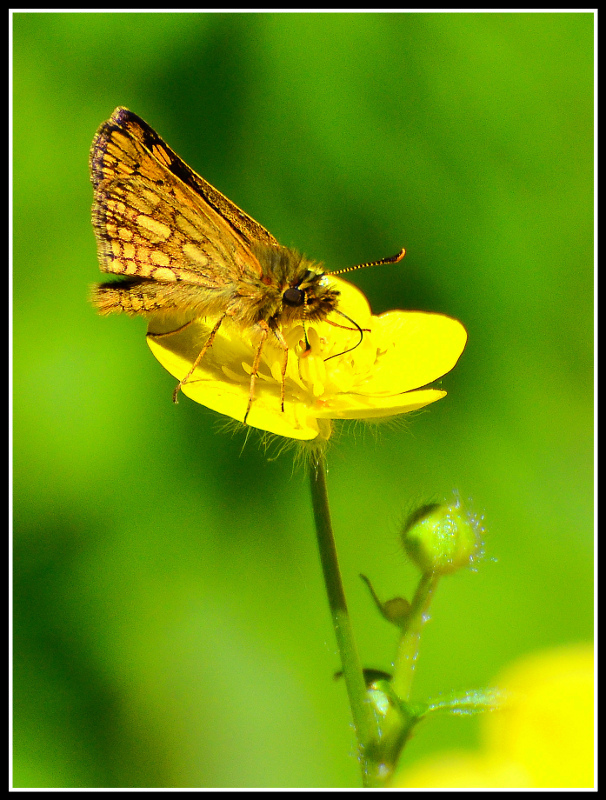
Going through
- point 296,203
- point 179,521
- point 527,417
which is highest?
point 296,203

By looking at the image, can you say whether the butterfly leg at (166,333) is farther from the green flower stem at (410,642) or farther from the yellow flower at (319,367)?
the green flower stem at (410,642)

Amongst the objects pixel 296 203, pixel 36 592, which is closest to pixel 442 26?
pixel 296 203

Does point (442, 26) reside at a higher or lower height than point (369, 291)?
higher

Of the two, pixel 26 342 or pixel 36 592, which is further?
pixel 26 342

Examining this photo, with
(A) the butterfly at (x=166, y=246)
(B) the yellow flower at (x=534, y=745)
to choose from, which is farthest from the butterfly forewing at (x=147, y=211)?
(B) the yellow flower at (x=534, y=745)

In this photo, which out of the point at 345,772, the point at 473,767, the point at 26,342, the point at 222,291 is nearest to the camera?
the point at 473,767

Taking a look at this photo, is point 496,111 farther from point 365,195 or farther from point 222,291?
point 222,291

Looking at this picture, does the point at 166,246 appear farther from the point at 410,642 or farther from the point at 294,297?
the point at 410,642

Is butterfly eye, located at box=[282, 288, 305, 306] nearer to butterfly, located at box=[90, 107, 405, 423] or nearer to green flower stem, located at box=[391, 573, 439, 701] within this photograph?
butterfly, located at box=[90, 107, 405, 423]
